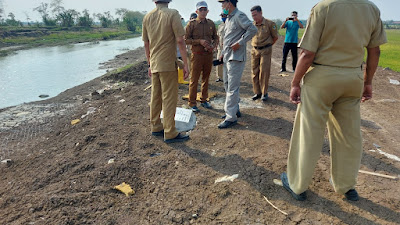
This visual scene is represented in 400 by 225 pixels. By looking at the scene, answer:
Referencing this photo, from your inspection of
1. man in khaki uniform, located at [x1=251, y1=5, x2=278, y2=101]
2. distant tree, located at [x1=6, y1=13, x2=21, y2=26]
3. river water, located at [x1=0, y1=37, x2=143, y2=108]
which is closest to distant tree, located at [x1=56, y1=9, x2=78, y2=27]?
distant tree, located at [x1=6, y1=13, x2=21, y2=26]

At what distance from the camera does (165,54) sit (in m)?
3.66

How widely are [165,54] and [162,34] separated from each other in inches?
10.5

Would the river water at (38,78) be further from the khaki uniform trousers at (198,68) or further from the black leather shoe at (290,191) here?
the black leather shoe at (290,191)

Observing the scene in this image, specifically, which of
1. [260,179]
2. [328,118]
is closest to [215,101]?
[260,179]

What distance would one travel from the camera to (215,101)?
5.91 metres

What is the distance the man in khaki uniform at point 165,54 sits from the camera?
3.53 meters

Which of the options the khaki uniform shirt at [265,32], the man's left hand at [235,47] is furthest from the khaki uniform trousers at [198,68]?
the khaki uniform shirt at [265,32]

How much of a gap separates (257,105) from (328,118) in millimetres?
3067

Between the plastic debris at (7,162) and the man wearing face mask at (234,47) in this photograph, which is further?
the man wearing face mask at (234,47)

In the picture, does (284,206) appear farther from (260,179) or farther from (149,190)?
(149,190)

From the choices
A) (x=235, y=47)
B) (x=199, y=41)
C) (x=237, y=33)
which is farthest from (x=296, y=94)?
(x=199, y=41)

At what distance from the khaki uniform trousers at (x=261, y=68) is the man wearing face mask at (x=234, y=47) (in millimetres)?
1348

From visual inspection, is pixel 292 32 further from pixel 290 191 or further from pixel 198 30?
pixel 290 191

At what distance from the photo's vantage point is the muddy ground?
8.05ft
